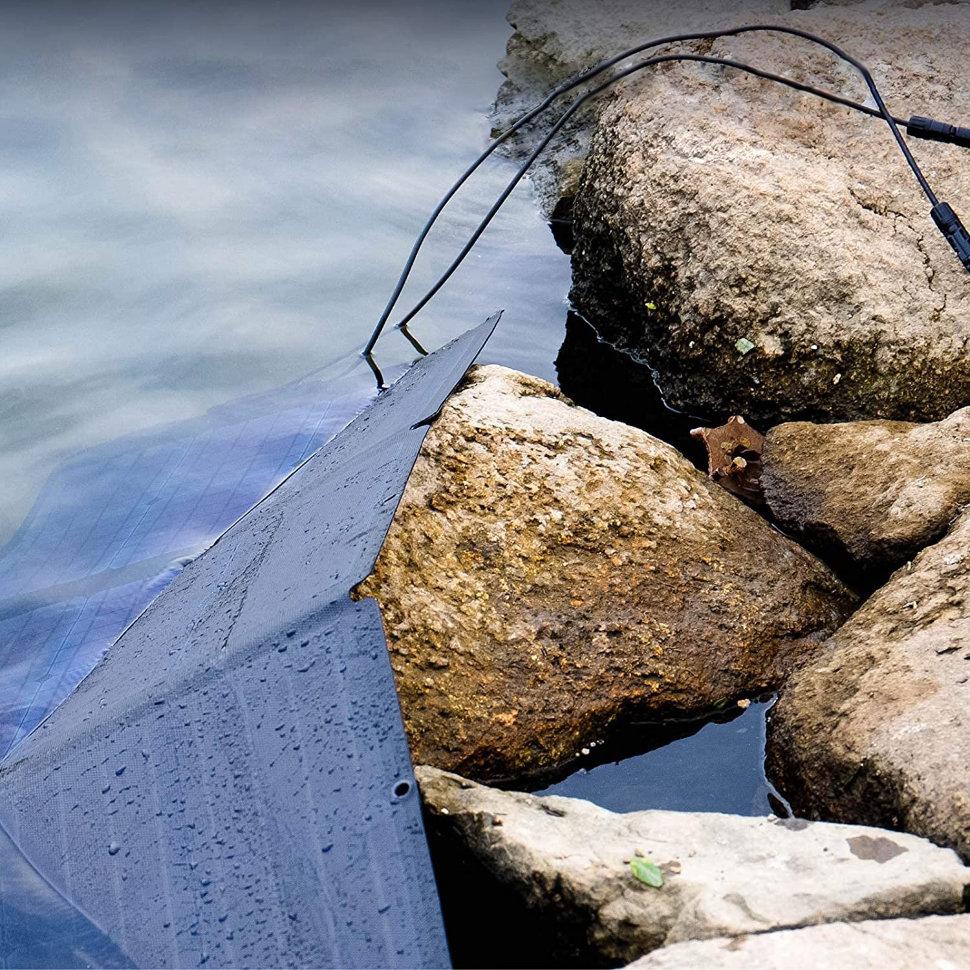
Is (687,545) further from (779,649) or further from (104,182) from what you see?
(104,182)

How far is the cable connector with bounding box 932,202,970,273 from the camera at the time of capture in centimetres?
344

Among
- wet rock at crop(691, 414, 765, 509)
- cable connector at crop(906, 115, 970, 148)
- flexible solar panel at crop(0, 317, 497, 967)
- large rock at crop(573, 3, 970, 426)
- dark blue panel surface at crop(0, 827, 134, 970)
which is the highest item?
cable connector at crop(906, 115, 970, 148)

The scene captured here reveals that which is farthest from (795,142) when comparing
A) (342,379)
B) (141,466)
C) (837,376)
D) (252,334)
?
(141,466)

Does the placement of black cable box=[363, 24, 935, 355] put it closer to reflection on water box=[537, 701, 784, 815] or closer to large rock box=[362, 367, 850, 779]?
large rock box=[362, 367, 850, 779]

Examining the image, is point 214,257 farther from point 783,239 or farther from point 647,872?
point 647,872

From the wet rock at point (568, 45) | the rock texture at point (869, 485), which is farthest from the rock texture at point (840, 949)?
the wet rock at point (568, 45)

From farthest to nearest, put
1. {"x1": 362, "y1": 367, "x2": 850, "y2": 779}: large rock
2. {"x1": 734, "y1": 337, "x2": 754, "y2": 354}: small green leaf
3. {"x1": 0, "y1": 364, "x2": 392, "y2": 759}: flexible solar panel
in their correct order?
{"x1": 734, "y1": 337, "x2": 754, "y2": 354}: small green leaf, {"x1": 0, "y1": 364, "x2": 392, "y2": 759}: flexible solar panel, {"x1": 362, "y1": 367, "x2": 850, "y2": 779}: large rock

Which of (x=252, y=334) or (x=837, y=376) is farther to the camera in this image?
(x=252, y=334)

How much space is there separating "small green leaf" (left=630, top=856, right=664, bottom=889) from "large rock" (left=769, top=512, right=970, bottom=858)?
1.63 feet

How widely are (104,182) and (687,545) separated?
10.8 feet

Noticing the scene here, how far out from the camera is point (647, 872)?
1846mm

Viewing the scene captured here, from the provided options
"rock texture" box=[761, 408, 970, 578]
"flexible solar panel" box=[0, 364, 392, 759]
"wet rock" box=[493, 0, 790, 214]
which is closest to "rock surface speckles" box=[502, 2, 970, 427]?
"rock texture" box=[761, 408, 970, 578]

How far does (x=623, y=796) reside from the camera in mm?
2541

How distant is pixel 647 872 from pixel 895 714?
0.65m
